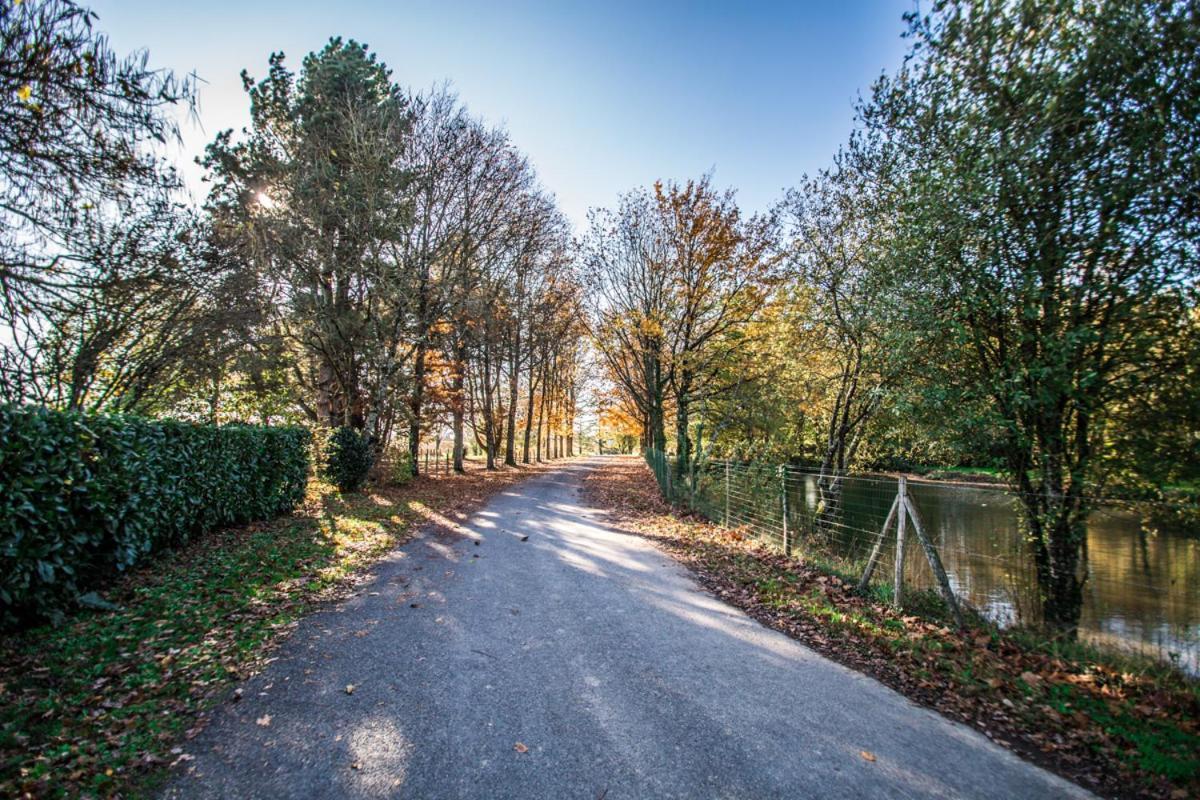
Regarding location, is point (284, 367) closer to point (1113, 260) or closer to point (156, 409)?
point (156, 409)

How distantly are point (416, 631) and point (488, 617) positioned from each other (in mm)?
735

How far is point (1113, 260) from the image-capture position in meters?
4.97

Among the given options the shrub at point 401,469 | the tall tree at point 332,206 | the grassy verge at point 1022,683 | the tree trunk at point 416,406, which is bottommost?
the grassy verge at point 1022,683

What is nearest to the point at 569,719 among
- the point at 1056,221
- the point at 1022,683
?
the point at 1022,683

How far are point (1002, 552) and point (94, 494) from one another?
1029 centimetres

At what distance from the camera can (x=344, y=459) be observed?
1355 cm

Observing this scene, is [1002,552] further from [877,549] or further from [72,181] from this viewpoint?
[72,181]

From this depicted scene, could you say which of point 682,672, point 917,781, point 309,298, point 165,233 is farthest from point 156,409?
point 917,781

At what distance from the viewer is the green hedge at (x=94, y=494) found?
432 cm

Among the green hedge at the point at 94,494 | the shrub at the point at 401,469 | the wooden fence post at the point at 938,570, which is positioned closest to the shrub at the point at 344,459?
the shrub at the point at 401,469

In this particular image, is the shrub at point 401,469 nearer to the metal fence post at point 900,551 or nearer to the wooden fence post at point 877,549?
the wooden fence post at point 877,549

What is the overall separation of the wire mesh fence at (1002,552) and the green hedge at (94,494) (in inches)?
324

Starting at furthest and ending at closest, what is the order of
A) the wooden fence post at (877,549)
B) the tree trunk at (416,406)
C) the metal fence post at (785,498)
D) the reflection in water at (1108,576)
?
the tree trunk at (416,406)
the metal fence post at (785,498)
the wooden fence post at (877,549)
the reflection in water at (1108,576)

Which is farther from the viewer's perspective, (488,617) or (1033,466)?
(1033,466)
